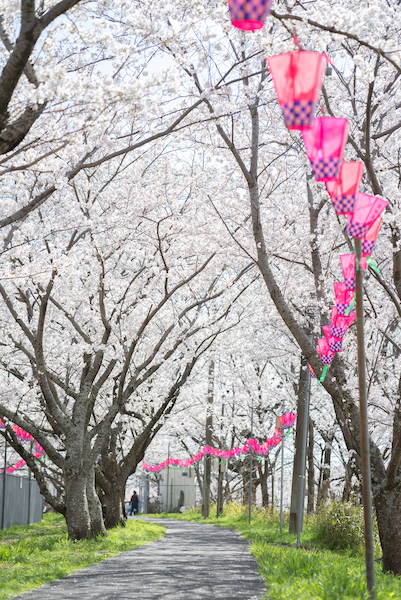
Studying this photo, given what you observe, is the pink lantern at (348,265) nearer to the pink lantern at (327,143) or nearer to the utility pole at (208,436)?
the pink lantern at (327,143)

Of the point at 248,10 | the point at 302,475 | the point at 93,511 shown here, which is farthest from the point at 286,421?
the point at 248,10

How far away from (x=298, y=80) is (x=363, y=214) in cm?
158

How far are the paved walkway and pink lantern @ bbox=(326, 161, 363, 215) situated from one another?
Result: 13.3 ft

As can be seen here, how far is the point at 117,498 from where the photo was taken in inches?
677

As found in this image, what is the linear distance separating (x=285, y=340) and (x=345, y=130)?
16593 millimetres

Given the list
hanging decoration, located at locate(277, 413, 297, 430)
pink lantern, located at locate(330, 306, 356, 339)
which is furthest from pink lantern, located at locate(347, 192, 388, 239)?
hanging decoration, located at locate(277, 413, 297, 430)

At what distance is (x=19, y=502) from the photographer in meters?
21.1

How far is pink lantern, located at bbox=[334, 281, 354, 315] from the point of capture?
8.59 m

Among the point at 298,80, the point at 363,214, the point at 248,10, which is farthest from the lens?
the point at 363,214

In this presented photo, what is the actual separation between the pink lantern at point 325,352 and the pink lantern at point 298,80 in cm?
449

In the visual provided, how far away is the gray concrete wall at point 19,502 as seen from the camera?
18.8 meters

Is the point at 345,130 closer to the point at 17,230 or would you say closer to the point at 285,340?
the point at 17,230

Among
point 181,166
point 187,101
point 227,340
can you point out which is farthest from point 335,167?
point 227,340

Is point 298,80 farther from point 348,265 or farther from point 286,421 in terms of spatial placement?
point 286,421
